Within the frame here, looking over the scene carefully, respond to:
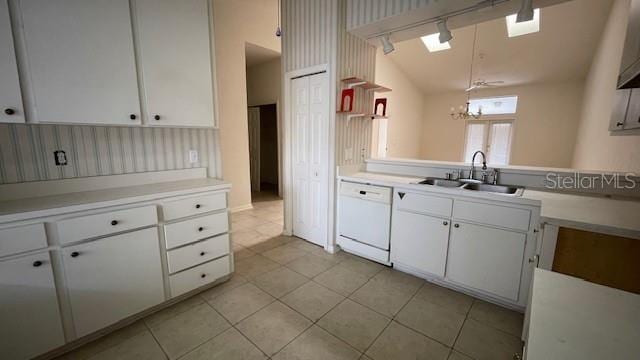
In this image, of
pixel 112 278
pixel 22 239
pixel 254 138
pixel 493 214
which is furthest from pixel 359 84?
pixel 254 138

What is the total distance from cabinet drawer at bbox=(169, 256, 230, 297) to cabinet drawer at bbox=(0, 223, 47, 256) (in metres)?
0.79

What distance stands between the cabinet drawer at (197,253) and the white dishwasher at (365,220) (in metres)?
1.31

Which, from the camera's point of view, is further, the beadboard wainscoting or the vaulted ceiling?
the vaulted ceiling

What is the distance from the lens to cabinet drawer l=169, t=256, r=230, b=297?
1975 millimetres

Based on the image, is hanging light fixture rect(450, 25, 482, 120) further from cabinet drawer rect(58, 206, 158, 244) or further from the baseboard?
cabinet drawer rect(58, 206, 158, 244)

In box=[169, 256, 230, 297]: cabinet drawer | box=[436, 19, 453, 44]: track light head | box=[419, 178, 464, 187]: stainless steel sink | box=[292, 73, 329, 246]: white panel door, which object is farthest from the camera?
box=[292, 73, 329, 246]: white panel door

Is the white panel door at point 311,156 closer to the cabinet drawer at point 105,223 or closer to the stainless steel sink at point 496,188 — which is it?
the stainless steel sink at point 496,188

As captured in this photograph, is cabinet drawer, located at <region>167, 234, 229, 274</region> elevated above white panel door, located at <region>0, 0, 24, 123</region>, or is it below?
below

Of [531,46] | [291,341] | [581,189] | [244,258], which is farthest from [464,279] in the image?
[531,46]

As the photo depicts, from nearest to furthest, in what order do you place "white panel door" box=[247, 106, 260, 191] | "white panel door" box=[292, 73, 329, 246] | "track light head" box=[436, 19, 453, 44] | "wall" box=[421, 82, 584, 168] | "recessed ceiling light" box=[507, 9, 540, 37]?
"track light head" box=[436, 19, 453, 44] < "white panel door" box=[292, 73, 329, 246] < "recessed ceiling light" box=[507, 9, 540, 37] < "white panel door" box=[247, 106, 260, 191] < "wall" box=[421, 82, 584, 168]

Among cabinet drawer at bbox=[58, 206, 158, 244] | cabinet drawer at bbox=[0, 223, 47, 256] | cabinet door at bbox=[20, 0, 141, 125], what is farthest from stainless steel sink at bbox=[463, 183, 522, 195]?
cabinet drawer at bbox=[0, 223, 47, 256]

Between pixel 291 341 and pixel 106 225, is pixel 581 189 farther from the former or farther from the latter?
pixel 106 225

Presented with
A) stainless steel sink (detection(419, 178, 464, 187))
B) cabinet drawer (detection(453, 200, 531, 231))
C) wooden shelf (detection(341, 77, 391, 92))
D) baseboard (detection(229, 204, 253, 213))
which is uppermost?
wooden shelf (detection(341, 77, 391, 92))

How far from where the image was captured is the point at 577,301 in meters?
0.71
